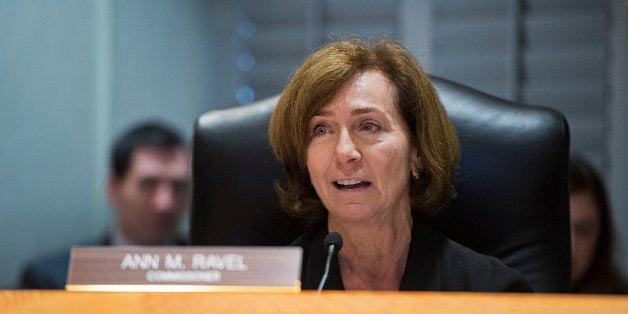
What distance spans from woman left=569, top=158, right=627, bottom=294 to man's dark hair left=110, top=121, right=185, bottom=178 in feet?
4.31

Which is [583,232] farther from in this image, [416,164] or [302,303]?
[302,303]

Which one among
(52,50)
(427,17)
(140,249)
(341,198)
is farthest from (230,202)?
(427,17)

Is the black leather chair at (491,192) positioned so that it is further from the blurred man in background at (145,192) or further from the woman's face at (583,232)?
the blurred man in background at (145,192)

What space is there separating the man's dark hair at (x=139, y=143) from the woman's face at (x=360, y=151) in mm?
1310

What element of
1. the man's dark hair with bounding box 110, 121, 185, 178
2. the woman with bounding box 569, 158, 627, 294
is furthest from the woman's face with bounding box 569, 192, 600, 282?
the man's dark hair with bounding box 110, 121, 185, 178

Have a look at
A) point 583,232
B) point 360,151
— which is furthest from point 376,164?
point 583,232

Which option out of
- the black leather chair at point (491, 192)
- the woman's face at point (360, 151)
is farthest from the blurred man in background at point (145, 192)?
the woman's face at point (360, 151)

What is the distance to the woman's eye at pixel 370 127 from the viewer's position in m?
1.16

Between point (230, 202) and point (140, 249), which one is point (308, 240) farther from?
point (140, 249)

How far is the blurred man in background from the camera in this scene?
2.27 m

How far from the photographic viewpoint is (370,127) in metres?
1.17

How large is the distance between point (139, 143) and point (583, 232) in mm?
1431

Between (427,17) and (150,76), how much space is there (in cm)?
142

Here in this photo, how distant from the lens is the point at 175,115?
11.6 feet
